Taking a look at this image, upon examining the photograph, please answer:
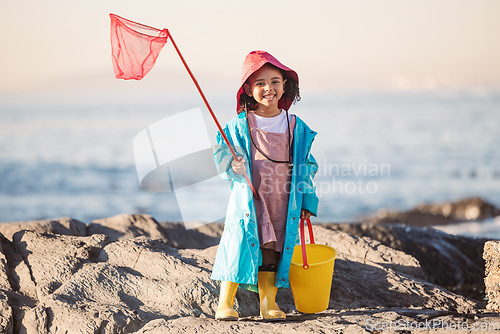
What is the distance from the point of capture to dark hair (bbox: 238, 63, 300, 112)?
10.9 ft

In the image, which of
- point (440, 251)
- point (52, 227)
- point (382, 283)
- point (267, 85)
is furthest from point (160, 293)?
point (440, 251)

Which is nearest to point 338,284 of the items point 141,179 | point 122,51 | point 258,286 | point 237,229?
point 258,286

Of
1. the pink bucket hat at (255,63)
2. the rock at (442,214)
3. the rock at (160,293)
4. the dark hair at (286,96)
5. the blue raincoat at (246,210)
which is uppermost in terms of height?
the pink bucket hat at (255,63)

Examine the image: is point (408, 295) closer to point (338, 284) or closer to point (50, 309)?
point (338, 284)


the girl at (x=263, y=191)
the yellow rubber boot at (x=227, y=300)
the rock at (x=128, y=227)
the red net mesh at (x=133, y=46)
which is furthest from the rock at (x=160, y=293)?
the red net mesh at (x=133, y=46)

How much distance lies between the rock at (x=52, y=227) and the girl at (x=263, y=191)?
2.57 meters

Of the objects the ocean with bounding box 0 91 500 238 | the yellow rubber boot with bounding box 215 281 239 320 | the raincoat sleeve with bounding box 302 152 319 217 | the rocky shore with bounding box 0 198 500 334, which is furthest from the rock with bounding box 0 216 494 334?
the ocean with bounding box 0 91 500 238

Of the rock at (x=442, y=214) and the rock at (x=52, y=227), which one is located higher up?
the rock at (x=52, y=227)

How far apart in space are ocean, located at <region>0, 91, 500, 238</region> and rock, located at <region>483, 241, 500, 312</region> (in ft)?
12.7

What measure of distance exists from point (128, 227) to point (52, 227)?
732mm

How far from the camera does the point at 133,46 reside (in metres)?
3.13

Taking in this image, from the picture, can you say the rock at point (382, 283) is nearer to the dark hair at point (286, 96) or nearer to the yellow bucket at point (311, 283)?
the yellow bucket at point (311, 283)

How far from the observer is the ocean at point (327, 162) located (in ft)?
42.7

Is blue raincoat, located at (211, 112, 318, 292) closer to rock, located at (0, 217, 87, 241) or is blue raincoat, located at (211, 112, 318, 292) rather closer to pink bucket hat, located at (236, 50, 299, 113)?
pink bucket hat, located at (236, 50, 299, 113)
